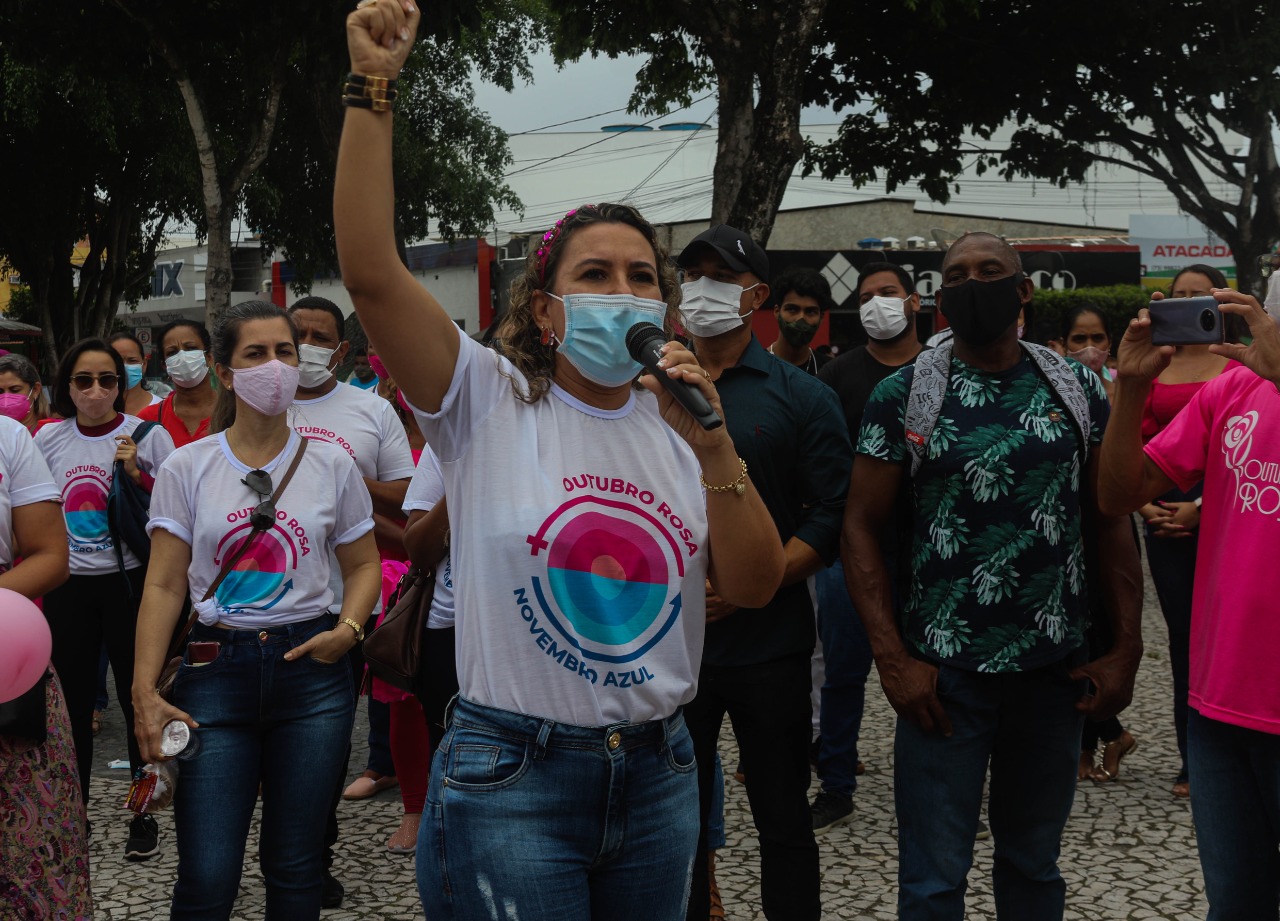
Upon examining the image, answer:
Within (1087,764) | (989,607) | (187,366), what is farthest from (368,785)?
(989,607)

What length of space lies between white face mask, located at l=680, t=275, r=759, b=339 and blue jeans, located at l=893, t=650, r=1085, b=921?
4.31 feet

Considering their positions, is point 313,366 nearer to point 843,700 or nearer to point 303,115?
point 843,700

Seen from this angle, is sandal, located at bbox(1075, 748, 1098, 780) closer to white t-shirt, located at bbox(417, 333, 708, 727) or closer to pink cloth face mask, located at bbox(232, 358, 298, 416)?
pink cloth face mask, located at bbox(232, 358, 298, 416)

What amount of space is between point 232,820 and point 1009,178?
1467 cm

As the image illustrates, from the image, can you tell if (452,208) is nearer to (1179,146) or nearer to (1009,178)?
(1009,178)

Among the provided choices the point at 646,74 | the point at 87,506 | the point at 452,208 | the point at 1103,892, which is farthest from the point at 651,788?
the point at 452,208

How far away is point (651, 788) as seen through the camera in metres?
2.36

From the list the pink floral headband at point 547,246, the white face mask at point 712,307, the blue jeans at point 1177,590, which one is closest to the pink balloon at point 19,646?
the pink floral headband at point 547,246

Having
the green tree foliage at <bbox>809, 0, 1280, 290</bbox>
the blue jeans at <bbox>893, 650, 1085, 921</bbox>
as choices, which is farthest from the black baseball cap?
the green tree foliage at <bbox>809, 0, 1280, 290</bbox>

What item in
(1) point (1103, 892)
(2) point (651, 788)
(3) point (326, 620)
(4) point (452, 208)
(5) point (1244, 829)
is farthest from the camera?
(4) point (452, 208)

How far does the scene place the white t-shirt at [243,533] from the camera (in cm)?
361

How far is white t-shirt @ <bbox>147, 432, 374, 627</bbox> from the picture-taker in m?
3.61

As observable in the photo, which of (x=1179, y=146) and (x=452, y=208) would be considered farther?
(x=452, y=208)

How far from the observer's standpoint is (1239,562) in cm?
308
